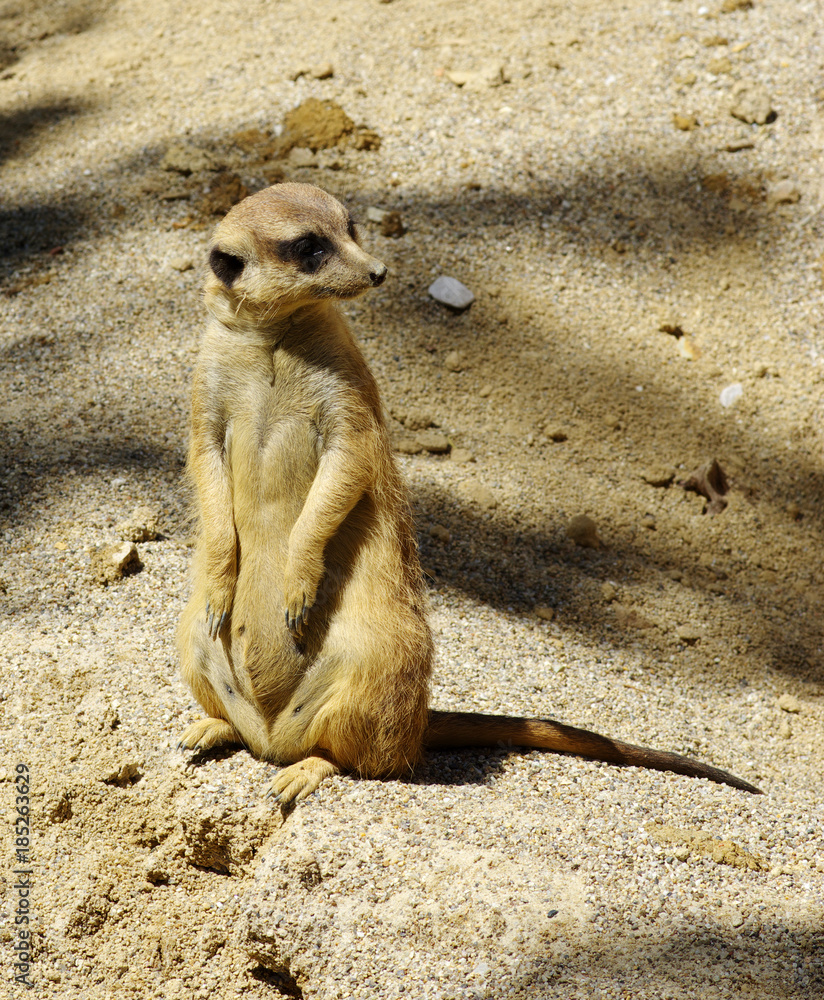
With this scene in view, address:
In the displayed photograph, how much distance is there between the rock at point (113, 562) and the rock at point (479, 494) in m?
1.46

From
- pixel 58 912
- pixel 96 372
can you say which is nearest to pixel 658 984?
pixel 58 912

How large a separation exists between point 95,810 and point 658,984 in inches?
65.9

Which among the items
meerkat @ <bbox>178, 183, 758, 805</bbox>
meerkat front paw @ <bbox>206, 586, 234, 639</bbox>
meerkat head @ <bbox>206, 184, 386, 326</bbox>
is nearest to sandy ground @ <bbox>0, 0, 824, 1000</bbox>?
meerkat @ <bbox>178, 183, 758, 805</bbox>

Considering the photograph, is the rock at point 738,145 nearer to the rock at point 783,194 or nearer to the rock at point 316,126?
the rock at point 783,194

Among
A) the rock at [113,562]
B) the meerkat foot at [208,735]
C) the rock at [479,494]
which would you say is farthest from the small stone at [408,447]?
the meerkat foot at [208,735]

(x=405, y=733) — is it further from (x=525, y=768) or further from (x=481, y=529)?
(x=481, y=529)

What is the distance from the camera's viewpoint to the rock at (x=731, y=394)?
4.82 m

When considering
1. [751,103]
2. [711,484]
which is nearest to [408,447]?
[711,484]

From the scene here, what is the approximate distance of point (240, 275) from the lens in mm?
2375

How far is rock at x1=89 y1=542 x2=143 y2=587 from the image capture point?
349 cm

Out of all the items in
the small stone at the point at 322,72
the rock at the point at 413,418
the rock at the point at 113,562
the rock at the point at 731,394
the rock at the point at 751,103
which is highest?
the small stone at the point at 322,72

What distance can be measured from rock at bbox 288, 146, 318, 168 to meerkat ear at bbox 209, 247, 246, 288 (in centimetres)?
319

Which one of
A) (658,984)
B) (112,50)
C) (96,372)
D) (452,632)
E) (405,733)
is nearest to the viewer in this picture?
(658,984)

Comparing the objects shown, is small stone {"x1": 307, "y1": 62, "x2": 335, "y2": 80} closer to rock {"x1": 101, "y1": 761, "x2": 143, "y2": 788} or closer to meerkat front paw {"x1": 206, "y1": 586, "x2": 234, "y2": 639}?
meerkat front paw {"x1": 206, "y1": 586, "x2": 234, "y2": 639}
